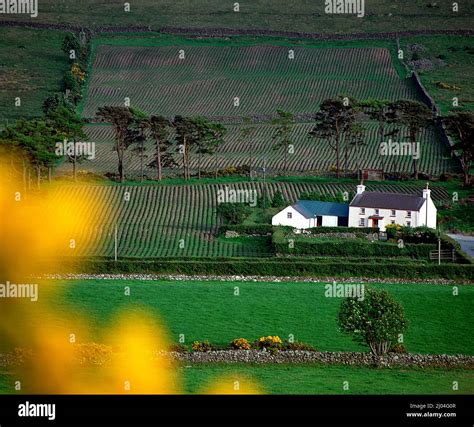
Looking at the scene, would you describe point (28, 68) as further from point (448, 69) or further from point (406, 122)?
point (406, 122)

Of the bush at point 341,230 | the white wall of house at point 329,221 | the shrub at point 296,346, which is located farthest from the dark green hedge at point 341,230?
the shrub at point 296,346

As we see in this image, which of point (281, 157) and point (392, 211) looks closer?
point (392, 211)

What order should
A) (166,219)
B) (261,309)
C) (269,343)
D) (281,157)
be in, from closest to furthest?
1. (269,343)
2. (261,309)
3. (166,219)
4. (281,157)

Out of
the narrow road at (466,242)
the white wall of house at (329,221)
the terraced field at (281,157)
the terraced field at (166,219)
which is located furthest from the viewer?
the terraced field at (281,157)

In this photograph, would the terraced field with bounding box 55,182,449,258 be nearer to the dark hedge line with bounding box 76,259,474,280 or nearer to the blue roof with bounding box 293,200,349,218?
the blue roof with bounding box 293,200,349,218

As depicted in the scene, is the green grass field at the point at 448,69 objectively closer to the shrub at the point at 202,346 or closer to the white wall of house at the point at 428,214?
the white wall of house at the point at 428,214

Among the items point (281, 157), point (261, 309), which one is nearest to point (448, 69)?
point (281, 157)

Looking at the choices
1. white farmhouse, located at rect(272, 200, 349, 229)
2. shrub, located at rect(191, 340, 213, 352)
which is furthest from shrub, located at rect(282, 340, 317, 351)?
white farmhouse, located at rect(272, 200, 349, 229)

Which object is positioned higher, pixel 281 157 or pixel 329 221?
pixel 281 157

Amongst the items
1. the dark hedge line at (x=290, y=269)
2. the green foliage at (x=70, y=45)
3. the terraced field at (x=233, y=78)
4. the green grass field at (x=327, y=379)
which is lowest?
the green grass field at (x=327, y=379)
